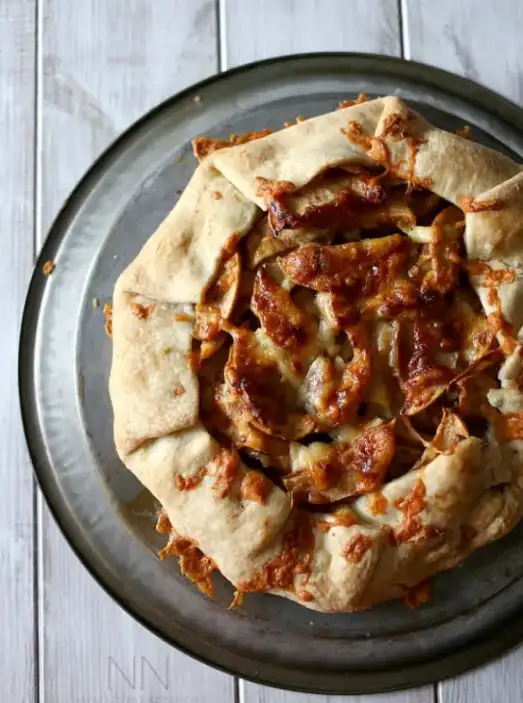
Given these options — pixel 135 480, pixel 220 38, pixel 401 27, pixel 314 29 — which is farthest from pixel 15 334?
pixel 401 27

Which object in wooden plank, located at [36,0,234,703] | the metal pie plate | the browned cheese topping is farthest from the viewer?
wooden plank, located at [36,0,234,703]

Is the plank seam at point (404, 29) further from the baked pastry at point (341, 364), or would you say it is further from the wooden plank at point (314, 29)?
the baked pastry at point (341, 364)

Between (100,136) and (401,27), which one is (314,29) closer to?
(401,27)

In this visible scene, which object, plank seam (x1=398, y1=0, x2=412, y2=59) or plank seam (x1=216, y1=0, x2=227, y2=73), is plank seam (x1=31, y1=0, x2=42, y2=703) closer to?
plank seam (x1=216, y1=0, x2=227, y2=73)

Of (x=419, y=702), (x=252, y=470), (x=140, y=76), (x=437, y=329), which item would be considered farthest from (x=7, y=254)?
(x=419, y=702)

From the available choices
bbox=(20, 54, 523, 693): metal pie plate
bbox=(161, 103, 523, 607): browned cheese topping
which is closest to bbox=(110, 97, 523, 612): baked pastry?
bbox=(161, 103, 523, 607): browned cheese topping

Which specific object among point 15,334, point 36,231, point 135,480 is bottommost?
point 135,480
